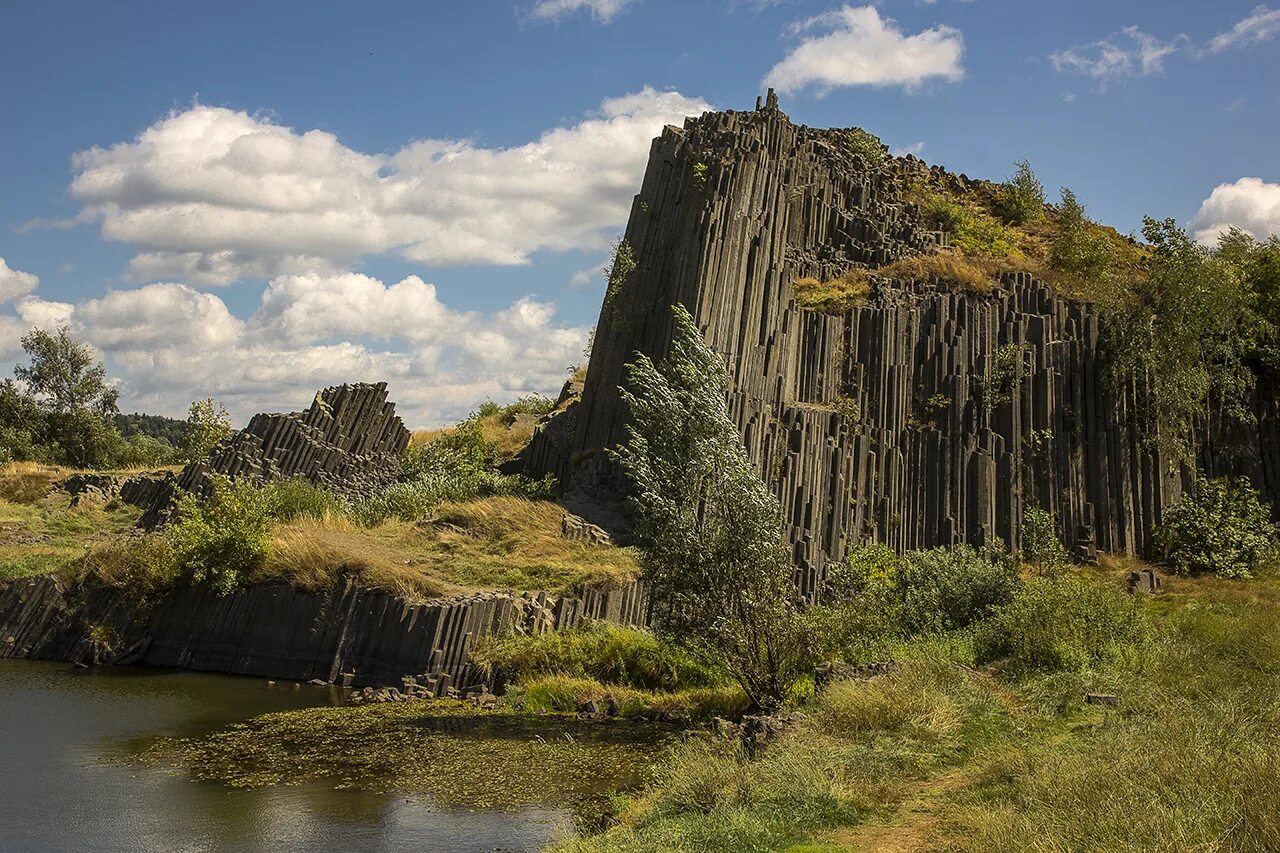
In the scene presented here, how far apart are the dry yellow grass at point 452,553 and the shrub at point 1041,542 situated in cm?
995

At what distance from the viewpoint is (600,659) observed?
2447 centimetres

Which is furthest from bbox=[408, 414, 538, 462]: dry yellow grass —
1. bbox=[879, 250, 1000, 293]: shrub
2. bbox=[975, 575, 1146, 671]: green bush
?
bbox=[975, 575, 1146, 671]: green bush

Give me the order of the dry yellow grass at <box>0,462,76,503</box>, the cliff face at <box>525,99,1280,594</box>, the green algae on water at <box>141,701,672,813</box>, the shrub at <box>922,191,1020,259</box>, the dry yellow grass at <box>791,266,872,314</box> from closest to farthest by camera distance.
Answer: the green algae on water at <box>141,701,672,813</box> → the cliff face at <box>525,99,1280,594</box> → the dry yellow grass at <box>791,266,872,314</box> → the dry yellow grass at <box>0,462,76,503</box> → the shrub at <box>922,191,1020,259</box>

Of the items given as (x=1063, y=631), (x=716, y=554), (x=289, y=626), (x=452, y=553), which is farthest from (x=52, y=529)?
(x=1063, y=631)

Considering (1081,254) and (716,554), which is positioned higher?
(1081,254)

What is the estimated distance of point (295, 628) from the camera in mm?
27594

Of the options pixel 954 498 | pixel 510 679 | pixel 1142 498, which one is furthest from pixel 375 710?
pixel 1142 498

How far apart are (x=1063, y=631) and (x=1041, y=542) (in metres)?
10.1

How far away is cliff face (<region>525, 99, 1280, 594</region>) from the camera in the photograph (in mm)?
30406

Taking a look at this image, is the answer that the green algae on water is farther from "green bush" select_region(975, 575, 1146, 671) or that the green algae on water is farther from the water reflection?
"green bush" select_region(975, 575, 1146, 671)

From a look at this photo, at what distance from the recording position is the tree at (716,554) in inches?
801

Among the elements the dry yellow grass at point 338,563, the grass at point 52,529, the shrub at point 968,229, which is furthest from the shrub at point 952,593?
the grass at point 52,529

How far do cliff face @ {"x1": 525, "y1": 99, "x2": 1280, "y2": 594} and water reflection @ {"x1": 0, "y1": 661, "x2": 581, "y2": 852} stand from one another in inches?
539

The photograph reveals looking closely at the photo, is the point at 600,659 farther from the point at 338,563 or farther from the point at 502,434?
the point at 502,434
